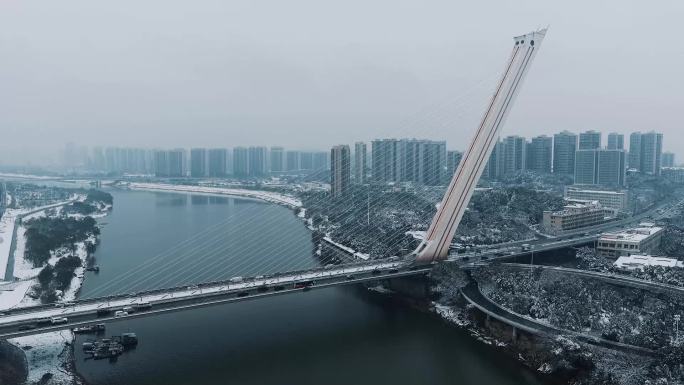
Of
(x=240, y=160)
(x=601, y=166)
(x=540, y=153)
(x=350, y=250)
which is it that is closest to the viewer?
(x=350, y=250)

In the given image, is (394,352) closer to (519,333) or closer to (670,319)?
(519,333)

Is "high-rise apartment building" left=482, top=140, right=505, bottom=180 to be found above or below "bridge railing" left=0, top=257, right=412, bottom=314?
above

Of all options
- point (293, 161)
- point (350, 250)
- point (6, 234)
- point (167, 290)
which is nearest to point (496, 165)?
point (350, 250)

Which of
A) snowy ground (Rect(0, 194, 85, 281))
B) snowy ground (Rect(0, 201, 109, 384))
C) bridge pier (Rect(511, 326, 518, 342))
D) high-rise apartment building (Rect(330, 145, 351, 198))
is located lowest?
snowy ground (Rect(0, 201, 109, 384))

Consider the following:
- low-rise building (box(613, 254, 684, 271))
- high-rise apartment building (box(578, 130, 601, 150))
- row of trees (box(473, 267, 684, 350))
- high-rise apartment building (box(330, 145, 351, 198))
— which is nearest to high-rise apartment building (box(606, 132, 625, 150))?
high-rise apartment building (box(578, 130, 601, 150))

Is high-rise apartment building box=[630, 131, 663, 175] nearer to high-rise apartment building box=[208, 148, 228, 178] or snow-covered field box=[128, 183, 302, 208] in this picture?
snow-covered field box=[128, 183, 302, 208]

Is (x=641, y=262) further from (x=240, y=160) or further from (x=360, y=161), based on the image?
(x=240, y=160)

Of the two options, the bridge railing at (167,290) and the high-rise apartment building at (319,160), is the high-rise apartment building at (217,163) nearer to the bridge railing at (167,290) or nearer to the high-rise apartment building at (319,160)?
the high-rise apartment building at (319,160)

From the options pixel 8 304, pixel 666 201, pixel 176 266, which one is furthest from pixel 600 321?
pixel 666 201
